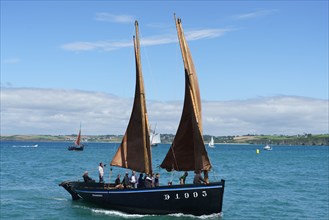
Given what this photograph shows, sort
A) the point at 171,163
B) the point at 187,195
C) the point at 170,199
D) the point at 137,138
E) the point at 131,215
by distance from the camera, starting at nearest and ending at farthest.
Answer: the point at 187,195 → the point at 170,199 → the point at 131,215 → the point at 171,163 → the point at 137,138

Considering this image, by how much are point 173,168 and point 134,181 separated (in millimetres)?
3321

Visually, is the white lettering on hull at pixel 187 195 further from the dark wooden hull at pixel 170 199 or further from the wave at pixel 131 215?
the wave at pixel 131 215

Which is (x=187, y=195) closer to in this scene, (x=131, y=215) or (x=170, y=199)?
(x=170, y=199)

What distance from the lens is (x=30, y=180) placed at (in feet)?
216

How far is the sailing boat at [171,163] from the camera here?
118 feet

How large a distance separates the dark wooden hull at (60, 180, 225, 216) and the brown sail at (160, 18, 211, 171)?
1869 mm

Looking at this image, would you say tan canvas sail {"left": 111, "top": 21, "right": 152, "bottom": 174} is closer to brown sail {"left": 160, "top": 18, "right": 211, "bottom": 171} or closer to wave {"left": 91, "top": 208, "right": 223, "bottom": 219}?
brown sail {"left": 160, "top": 18, "right": 211, "bottom": 171}

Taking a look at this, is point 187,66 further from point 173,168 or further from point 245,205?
point 245,205

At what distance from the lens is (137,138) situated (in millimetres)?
40281

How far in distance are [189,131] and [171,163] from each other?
2.98 m

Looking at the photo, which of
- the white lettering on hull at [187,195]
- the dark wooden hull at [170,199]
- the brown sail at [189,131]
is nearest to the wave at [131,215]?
the dark wooden hull at [170,199]

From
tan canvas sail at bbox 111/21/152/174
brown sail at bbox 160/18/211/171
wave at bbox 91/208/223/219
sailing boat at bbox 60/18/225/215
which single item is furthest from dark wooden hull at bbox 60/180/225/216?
tan canvas sail at bbox 111/21/152/174

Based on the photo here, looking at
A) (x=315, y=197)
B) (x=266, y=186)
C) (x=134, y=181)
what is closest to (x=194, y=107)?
(x=134, y=181)

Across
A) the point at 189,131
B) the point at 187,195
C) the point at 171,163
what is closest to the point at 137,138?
the point at 171,163
